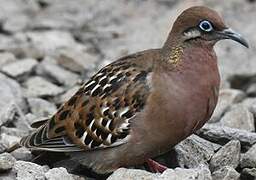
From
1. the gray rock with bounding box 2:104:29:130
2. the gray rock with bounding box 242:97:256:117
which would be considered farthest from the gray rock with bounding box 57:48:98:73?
the gray rock with bounding box 242:97:256:117

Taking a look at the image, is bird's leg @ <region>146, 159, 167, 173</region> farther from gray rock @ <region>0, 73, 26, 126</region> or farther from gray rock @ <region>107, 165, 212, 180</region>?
gray rock @ <region>0, 73, 26, 126</region>

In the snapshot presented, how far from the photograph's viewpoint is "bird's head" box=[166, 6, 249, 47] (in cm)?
661

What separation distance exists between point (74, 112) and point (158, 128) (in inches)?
30.8

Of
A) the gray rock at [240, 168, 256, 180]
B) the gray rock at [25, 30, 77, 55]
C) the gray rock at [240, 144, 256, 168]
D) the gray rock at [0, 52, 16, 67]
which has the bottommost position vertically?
the gray rock at [240, 168, 256, 180]

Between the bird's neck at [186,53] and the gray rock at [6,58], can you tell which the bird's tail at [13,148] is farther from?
the gray rock at [6,58]

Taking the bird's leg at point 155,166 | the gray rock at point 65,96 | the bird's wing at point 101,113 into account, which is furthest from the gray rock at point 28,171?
the gray rock at point 65,96

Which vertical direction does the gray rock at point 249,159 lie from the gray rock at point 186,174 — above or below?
below

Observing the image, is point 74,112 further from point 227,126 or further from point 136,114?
point 227,126

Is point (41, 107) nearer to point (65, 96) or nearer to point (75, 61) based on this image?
point (65, 96)

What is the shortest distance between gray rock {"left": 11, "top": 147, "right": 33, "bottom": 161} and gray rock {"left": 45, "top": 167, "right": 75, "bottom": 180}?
0.78 meters

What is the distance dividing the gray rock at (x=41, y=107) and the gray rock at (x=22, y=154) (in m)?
1.07

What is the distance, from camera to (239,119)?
7.95 metres

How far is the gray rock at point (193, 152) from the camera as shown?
22.8ft

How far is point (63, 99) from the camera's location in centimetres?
876
